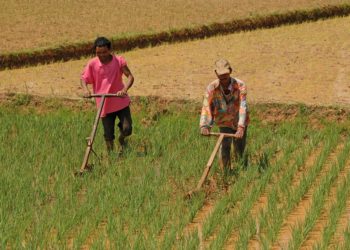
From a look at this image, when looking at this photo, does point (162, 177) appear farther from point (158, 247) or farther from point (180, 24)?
point (180, 24)

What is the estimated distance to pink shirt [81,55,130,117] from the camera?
8094 millimetres

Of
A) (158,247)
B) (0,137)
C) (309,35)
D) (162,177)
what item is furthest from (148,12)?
(158,247)

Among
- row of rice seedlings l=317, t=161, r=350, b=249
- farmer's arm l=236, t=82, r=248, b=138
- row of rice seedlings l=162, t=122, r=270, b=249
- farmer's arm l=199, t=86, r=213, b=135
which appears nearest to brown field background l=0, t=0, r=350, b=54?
row of rice seedlings l=162, t=122, r=270, b=249

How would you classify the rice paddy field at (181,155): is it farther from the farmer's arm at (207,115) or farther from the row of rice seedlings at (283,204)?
the farmer's arm at (207,115)

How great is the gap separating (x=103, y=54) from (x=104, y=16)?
858cm

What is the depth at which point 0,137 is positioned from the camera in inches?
350

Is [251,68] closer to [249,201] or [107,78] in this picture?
[107,78]

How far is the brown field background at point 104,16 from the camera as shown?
47.8ft

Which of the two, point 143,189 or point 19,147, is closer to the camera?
point 143,189

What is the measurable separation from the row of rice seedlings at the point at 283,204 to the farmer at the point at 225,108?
0.61m

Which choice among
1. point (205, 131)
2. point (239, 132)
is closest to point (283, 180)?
point (239, 132)

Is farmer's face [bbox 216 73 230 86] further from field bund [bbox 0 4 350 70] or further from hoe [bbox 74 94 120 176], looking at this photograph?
field bund [bbox 0 4 350 70]

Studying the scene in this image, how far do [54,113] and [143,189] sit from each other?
11.5 feet

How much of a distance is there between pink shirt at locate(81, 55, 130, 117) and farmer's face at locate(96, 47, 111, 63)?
0.17 feet
